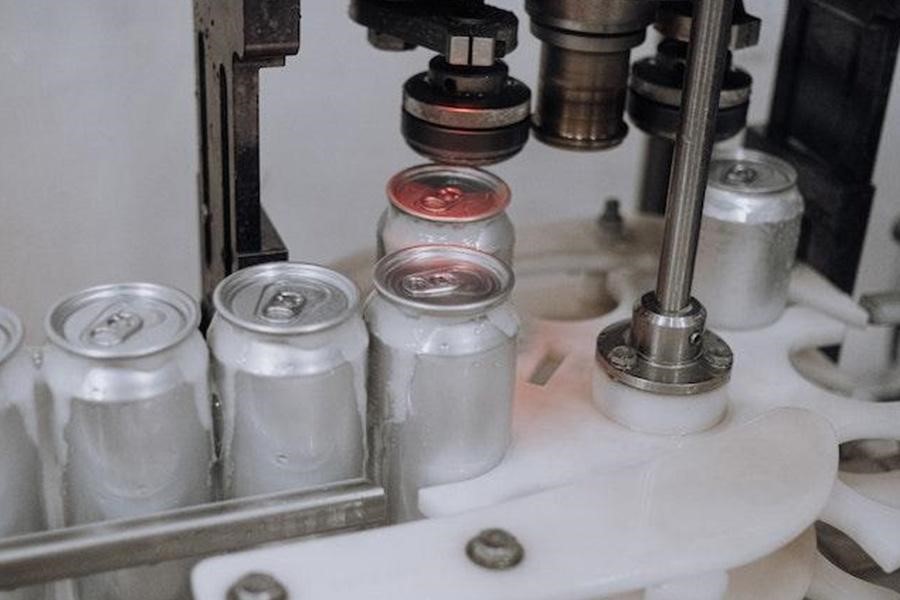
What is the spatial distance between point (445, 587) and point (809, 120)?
0.53 m

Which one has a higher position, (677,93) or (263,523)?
(677,93)

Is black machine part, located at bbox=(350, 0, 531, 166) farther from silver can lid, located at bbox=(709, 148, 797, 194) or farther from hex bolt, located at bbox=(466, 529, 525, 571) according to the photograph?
hex bolt, located at bbox=(466, 529, 525, 571)

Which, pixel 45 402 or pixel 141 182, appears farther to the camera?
pixel 141 182

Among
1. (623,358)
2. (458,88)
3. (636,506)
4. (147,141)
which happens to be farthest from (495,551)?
(147,141)

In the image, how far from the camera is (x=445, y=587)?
599 millimetres

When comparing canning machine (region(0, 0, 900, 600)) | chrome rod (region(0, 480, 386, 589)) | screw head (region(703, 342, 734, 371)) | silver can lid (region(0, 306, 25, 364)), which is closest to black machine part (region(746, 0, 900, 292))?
canning machine (region(0, 0, 900, 600))

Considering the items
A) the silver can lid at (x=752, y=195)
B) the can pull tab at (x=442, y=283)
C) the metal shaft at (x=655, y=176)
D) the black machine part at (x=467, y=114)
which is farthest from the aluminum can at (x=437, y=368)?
the metal shaft at (x=655, y=176)

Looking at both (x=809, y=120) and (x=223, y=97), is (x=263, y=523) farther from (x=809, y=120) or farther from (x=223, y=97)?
(x=809, y=120)

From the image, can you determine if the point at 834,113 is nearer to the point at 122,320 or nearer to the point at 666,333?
the point at 666,333

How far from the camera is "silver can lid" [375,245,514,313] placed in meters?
0.65

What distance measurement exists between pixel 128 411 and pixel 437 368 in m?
0.15

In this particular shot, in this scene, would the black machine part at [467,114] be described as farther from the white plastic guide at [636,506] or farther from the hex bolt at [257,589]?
the hex bolt at [257,589]

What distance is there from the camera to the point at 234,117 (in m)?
0.72

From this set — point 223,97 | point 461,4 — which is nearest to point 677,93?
point 461,4
